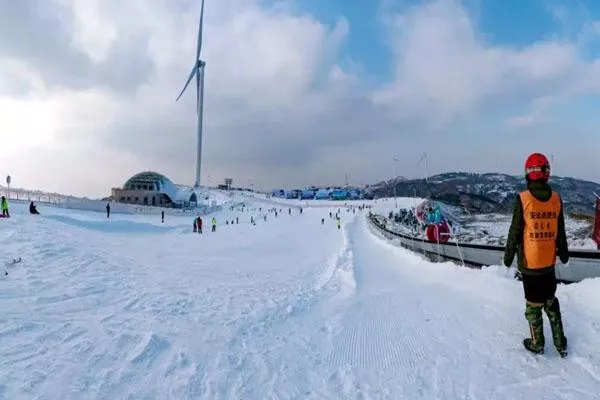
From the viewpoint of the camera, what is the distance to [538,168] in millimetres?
4434

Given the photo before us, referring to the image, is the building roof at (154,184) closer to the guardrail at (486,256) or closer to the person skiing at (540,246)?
the guardrail at (486,256)

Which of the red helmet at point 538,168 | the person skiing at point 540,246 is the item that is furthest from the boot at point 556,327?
the red helmet at point 538,168

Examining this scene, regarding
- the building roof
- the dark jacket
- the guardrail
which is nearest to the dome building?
the building roof

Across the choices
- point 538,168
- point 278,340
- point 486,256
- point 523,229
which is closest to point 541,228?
point 523,229

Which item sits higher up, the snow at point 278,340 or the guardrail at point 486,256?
the guardrail at point 486,256

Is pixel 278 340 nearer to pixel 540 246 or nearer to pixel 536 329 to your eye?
pixel 536 329

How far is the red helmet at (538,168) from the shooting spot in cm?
442

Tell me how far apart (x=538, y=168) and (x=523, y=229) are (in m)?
0.70

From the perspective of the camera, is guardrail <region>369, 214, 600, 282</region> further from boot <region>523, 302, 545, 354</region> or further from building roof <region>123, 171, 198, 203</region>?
building roof <region>123, 171, 198, 203</region>

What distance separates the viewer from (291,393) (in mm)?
3717

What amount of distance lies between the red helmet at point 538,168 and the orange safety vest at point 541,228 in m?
0.23

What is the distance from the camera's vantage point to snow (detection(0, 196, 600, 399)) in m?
3.72

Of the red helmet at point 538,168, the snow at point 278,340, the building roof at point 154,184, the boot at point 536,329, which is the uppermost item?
the building roof at point 154,184

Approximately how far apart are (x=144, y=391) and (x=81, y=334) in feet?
6.10
